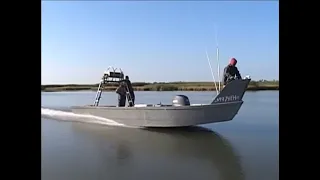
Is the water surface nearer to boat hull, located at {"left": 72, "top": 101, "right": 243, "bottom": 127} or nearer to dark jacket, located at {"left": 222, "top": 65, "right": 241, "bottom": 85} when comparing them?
boat hull, located at {"left": 72, "top": 101, "right": 243, "bottom": 127}

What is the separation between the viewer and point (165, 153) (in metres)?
6.45

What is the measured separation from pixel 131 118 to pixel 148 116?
1.75ft

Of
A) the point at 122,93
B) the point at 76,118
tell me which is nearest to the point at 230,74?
the point at 122,93

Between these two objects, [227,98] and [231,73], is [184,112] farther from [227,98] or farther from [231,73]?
[231,73]

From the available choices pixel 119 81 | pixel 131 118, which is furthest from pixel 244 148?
pixel 119 81

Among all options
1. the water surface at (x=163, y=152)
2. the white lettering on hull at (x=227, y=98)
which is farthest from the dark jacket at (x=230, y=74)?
→ the water surface at (x=163, y=152)

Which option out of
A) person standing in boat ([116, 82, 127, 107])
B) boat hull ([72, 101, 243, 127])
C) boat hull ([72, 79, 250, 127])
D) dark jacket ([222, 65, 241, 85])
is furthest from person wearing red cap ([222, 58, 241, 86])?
person standing in boat ([116, 82, 127, 107])

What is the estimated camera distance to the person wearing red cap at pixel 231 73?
926cm

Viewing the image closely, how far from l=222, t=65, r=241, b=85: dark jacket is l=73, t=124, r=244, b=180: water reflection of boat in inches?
57.3

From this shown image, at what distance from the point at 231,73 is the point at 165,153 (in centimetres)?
380

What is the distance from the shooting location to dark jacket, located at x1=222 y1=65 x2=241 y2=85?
9273mm

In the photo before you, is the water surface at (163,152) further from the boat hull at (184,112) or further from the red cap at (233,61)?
the red cap at (233,61)

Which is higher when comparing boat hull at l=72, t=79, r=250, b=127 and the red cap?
the red cap
